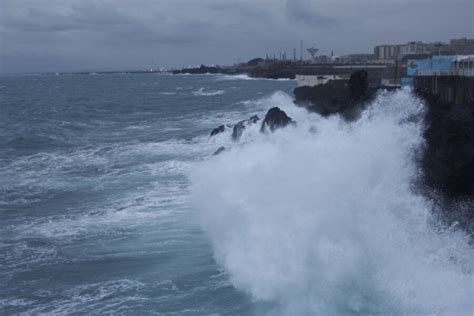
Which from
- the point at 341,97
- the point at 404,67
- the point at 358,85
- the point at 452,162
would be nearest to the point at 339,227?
the point at 452,162

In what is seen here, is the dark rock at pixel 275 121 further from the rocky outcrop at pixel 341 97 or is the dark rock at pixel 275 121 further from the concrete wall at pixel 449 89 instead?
the concrete wall at pixel 449 89

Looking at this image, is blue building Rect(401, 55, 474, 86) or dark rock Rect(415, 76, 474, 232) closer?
dark rock Rect(415, 76, 474, 232)

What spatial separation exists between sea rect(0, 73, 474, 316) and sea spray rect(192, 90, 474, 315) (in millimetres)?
33

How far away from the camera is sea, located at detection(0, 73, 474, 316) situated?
930cm

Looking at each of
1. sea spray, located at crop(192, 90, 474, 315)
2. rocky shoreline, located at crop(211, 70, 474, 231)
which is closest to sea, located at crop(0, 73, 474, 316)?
sea spray, located at crop(192, 90, 474, 315)

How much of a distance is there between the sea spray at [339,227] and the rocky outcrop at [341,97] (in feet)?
14.5

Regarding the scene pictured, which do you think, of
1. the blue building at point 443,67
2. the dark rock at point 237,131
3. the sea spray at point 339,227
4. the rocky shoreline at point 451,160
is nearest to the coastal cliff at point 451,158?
the rocky shoreline at point 451,160

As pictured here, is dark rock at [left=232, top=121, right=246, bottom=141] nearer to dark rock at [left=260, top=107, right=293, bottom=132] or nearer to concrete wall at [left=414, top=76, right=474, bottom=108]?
dark rock at [left=260, top=107, right=293, bottom=132]

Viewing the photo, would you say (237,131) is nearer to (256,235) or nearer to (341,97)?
(341,97)

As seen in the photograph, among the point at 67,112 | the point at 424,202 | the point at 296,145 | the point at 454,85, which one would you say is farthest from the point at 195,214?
the point at 67,112

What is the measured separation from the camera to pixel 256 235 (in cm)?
1113

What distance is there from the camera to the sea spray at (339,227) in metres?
9.23

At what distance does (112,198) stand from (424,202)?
857 cm

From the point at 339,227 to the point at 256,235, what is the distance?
1.68m
